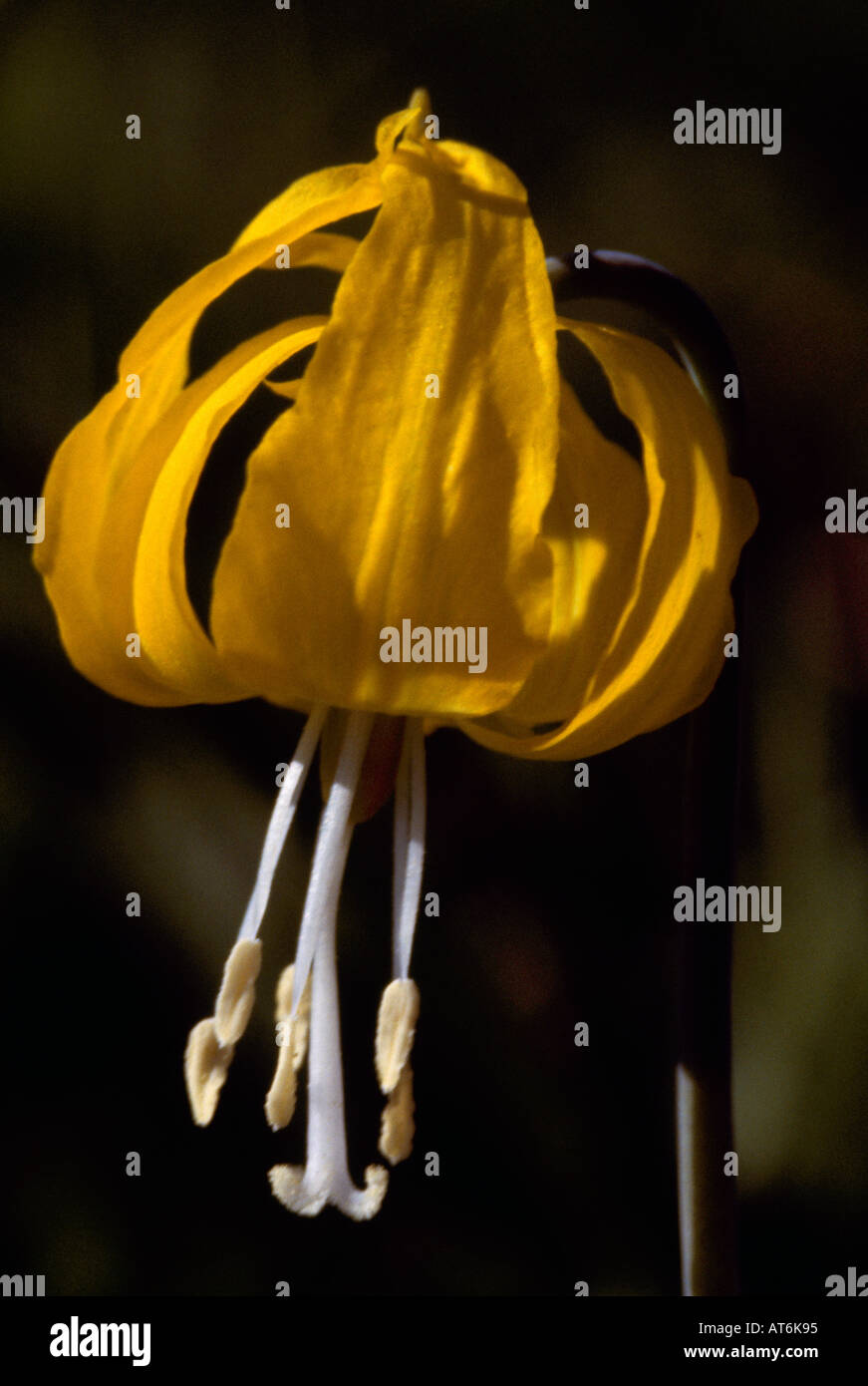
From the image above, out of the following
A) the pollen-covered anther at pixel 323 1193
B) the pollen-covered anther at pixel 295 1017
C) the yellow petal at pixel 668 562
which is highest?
the yellow petal at pixel 668 562

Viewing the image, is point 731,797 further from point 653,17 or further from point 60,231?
point 60,231

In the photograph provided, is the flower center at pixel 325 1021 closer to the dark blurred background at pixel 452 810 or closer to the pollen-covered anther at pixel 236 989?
the pollen-covered anther at pixel 236 989

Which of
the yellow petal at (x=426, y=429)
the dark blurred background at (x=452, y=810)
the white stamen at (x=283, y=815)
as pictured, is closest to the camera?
the yellow petal at (x=426, y=429)

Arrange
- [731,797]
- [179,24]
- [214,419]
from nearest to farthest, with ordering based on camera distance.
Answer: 1. [214,419]
2. [731,797]
3. [179,24]

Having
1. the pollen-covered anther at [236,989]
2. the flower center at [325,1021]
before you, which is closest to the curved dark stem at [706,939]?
the flower center at [325,1021]

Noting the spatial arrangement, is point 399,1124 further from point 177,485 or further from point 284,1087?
point 177,485

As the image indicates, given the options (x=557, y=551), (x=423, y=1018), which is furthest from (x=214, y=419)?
(x=423, y=1018)
